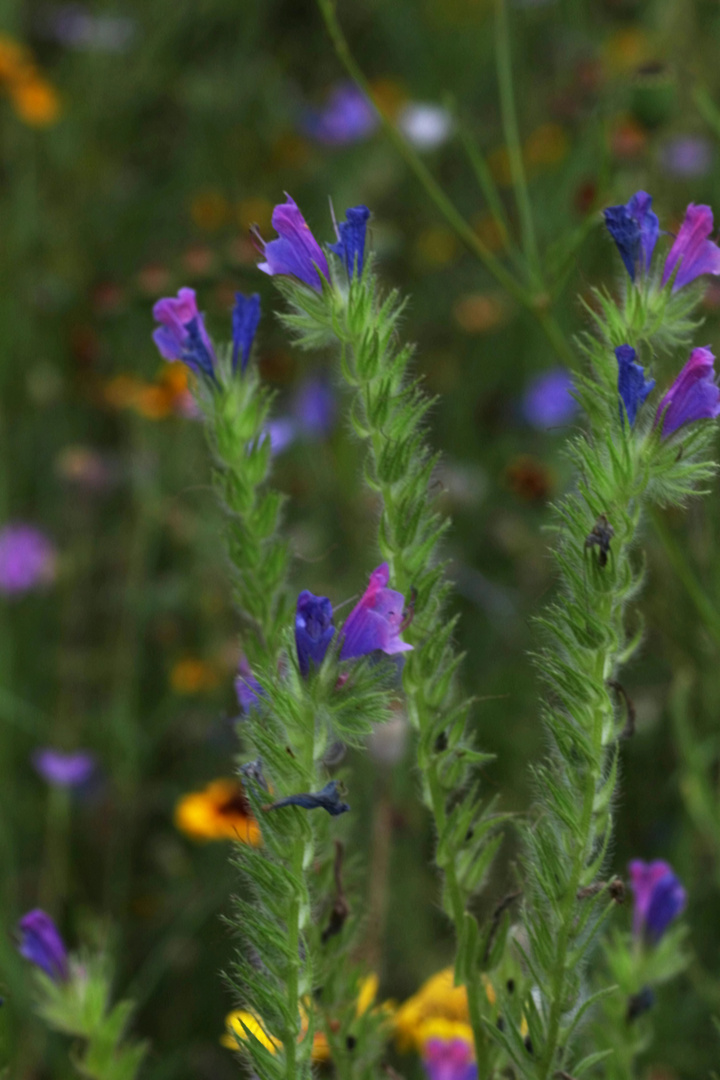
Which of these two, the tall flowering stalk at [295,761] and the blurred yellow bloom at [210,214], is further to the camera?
the blurred yellow bloom at [210,214]

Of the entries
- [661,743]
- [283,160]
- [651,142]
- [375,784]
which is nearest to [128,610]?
[375,784]

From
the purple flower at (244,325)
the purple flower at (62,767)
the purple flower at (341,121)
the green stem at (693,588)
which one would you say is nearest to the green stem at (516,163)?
the green stem at (693,588)

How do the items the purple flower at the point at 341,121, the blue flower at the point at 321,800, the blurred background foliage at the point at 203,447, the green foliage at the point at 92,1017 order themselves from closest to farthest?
the blue flower at the point at 321,800 < the green foliage at the point at 92,1017 < the blurred background foliage at the point at 203,447 < the purple flower at the point at 341,121

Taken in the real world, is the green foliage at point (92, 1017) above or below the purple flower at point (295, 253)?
below

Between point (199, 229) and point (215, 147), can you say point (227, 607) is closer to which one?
point (199, 229)

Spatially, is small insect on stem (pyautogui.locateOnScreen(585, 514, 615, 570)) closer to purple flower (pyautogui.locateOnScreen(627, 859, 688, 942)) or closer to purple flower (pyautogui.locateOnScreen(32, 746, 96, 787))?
purple flower (pyautogui.locateOnScreen(627, 859, 688, 942))

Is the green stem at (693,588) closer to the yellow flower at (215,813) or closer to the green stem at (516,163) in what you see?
the green stem at (516,163)
